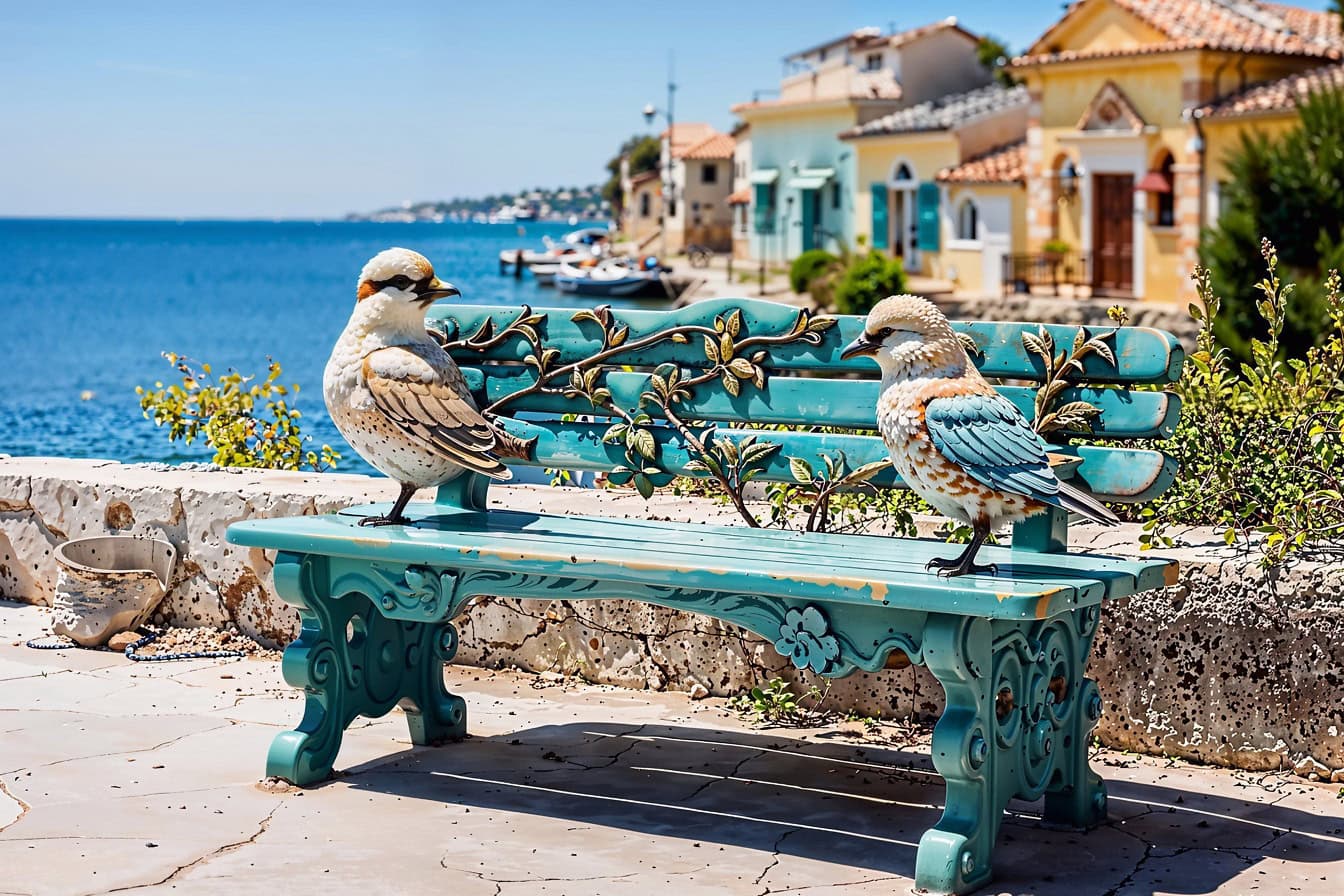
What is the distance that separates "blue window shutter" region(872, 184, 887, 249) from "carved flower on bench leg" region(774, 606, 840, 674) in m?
33.1

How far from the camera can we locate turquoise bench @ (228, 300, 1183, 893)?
3.60 meters

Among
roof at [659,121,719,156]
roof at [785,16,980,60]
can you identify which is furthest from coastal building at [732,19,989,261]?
roof at [659,121,719,156]

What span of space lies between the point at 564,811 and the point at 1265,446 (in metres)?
2.13

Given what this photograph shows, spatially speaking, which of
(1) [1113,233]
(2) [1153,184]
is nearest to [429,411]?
(2) [1153,184]

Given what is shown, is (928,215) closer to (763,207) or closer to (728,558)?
(763,207)

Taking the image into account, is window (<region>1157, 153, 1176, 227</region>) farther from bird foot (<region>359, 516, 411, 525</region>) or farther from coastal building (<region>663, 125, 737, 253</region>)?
coastal building (<region>663, 125, 737, 253</region>)

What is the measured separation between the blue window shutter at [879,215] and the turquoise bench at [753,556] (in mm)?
31929

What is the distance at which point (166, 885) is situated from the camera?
3.62 metres

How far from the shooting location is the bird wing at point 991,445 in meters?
3.65

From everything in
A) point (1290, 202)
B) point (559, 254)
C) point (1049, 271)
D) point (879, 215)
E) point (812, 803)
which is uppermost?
point (559, 254)

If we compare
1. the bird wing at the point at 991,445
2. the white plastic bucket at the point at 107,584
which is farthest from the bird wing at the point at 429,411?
the white plastic bucket at the point at 107,584

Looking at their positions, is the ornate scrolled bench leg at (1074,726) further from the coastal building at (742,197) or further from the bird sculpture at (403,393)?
the coastal building at (742,197)

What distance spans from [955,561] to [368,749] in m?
1.82

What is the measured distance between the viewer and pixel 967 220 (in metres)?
32.8
